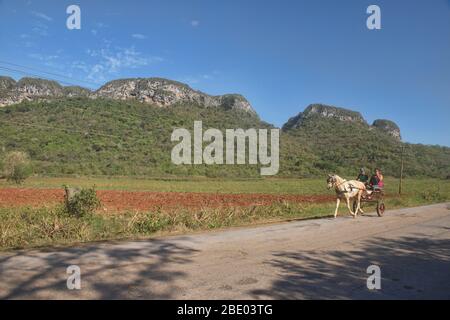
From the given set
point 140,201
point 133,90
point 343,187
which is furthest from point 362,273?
point 133,90

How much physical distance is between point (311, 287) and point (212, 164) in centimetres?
6676

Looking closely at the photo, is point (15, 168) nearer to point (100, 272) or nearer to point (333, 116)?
point (100, 272)

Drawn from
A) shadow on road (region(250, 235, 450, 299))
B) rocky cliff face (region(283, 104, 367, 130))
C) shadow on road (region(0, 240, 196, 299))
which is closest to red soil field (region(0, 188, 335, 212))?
shadow on road (region(0, 240, 196, 299))

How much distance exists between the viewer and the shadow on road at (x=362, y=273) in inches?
228

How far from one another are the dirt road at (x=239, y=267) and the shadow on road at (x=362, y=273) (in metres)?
0.02

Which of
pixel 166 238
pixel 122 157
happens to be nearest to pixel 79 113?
pixel 122 157

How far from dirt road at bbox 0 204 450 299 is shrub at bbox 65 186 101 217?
5840 millimetres

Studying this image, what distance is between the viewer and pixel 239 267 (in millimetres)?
7109

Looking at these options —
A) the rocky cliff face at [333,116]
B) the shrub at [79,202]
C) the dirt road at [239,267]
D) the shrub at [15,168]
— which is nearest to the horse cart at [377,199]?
the dirt road at [239,267]

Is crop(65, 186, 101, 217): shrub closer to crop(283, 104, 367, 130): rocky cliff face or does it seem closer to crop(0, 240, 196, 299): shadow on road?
crop(0, 240, 196, 299): shadow on road

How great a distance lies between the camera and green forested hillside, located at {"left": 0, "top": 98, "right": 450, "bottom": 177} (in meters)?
63.5

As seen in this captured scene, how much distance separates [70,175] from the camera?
58312mm

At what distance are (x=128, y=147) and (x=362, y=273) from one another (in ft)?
210

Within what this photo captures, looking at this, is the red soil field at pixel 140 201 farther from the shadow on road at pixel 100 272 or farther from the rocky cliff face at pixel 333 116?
the rocky cliff face at pixel 333 116
